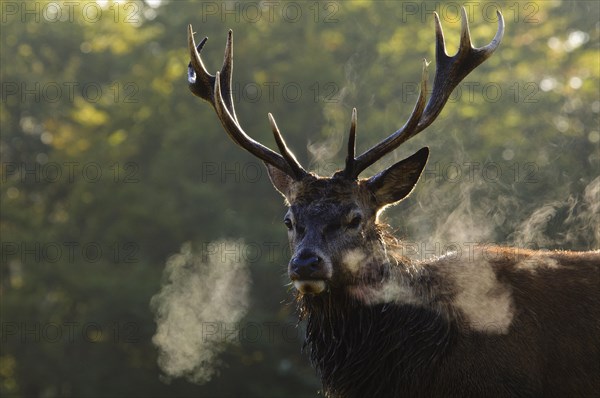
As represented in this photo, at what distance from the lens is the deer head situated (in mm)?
6531

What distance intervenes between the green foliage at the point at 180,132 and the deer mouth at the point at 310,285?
41.1ft

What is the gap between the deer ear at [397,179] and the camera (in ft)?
23.2

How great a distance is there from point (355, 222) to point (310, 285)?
62 cm

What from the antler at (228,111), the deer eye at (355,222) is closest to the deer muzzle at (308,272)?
the deer eye at (355,222)

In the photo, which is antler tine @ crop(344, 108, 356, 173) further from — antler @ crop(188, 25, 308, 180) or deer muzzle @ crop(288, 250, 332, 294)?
deer muzzle @ crop(288, 250, 332, 294)

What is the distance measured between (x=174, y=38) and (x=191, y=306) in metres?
10.1

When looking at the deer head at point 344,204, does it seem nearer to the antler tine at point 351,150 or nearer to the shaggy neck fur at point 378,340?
the antler tine at point 351,150

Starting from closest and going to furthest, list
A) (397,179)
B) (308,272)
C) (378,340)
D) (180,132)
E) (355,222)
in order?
1. (308,272)
2. (378,340)
3. (355,222)
4. (397,179)
5. (180,132)

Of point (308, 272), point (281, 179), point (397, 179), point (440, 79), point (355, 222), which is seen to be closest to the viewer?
point (308, 272)

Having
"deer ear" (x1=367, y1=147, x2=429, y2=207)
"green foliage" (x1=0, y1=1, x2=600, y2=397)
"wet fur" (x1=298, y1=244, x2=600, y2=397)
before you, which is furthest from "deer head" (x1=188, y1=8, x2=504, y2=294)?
"green foliage" (x1=0, y1=1, x2=600, y2=397)

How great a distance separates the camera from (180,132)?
24.8 metres

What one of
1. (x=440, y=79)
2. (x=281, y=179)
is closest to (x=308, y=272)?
(x=281, y=179)

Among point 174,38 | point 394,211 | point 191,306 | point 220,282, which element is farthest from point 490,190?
point 174,38

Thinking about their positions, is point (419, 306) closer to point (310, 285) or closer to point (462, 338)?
point (462, 338)
